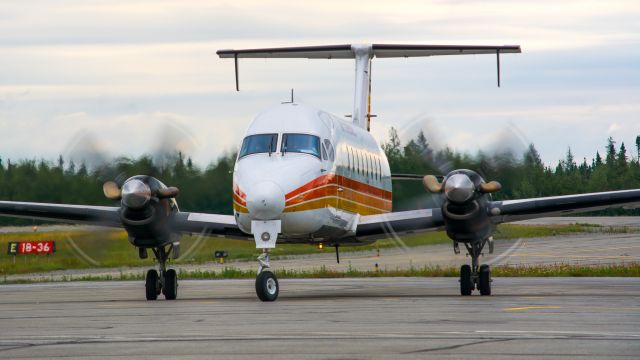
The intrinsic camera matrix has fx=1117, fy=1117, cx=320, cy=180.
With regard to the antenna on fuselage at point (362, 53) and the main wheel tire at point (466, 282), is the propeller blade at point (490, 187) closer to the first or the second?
the main wheel tire at point (466, 282)

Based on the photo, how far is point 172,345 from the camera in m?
13.4

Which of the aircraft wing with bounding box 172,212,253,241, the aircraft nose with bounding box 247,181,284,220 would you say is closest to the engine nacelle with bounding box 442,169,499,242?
the aircraft nose with bounding box 247,181,284,220

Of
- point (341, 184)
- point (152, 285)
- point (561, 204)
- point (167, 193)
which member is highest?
point (341, 184)

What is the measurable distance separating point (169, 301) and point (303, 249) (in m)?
42.8

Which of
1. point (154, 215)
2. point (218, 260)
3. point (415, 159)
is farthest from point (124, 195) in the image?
point (218, 260)

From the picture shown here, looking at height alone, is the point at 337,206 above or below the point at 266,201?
above

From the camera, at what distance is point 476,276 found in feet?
84.6

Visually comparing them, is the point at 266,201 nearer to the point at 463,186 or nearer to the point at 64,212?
the point at 463,186

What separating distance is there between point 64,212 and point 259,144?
6.14 m

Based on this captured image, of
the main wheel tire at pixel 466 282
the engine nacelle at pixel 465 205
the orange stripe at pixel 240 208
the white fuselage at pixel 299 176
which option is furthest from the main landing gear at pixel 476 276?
the orange stripe at pixel 240 208

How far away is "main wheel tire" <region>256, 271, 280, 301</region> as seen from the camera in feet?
73.5

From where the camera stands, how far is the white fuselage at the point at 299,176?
22438 millimetres


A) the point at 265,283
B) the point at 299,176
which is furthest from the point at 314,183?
the point at 265,283

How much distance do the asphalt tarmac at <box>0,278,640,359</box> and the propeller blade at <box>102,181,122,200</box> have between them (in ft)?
7.76
